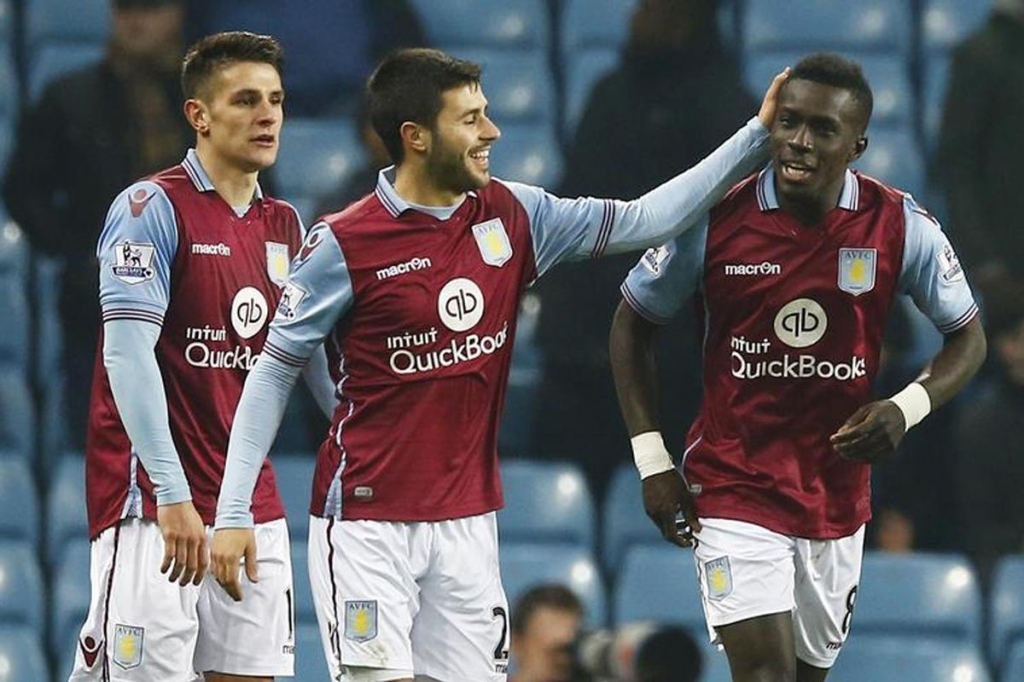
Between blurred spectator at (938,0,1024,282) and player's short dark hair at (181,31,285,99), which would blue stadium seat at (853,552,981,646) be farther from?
player's short dark hair at (181,31,285,99)

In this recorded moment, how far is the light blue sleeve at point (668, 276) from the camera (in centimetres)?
553

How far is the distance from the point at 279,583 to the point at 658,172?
3197 millimetres

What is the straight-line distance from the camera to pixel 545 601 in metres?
7.35

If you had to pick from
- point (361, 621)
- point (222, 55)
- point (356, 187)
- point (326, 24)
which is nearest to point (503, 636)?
point (361, 621)

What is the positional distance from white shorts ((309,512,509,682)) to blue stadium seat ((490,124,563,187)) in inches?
143

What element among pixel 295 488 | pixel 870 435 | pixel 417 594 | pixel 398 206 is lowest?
pixel 417 594

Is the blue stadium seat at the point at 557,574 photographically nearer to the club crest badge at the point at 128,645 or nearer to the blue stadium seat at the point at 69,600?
the blue stadium seat at the point at 69,600

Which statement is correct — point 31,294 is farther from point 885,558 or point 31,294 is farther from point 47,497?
point 885,558

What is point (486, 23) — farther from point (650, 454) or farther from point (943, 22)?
point (650, 454)

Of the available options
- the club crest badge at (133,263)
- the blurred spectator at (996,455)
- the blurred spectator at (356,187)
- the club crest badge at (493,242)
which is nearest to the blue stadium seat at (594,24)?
the blurred spectator at (356,187)

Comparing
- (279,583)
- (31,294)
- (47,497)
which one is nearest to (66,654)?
(47,497)

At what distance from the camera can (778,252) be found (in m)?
5.46

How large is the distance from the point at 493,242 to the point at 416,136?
0.31 metres

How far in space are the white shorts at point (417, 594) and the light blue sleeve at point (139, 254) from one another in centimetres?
67
